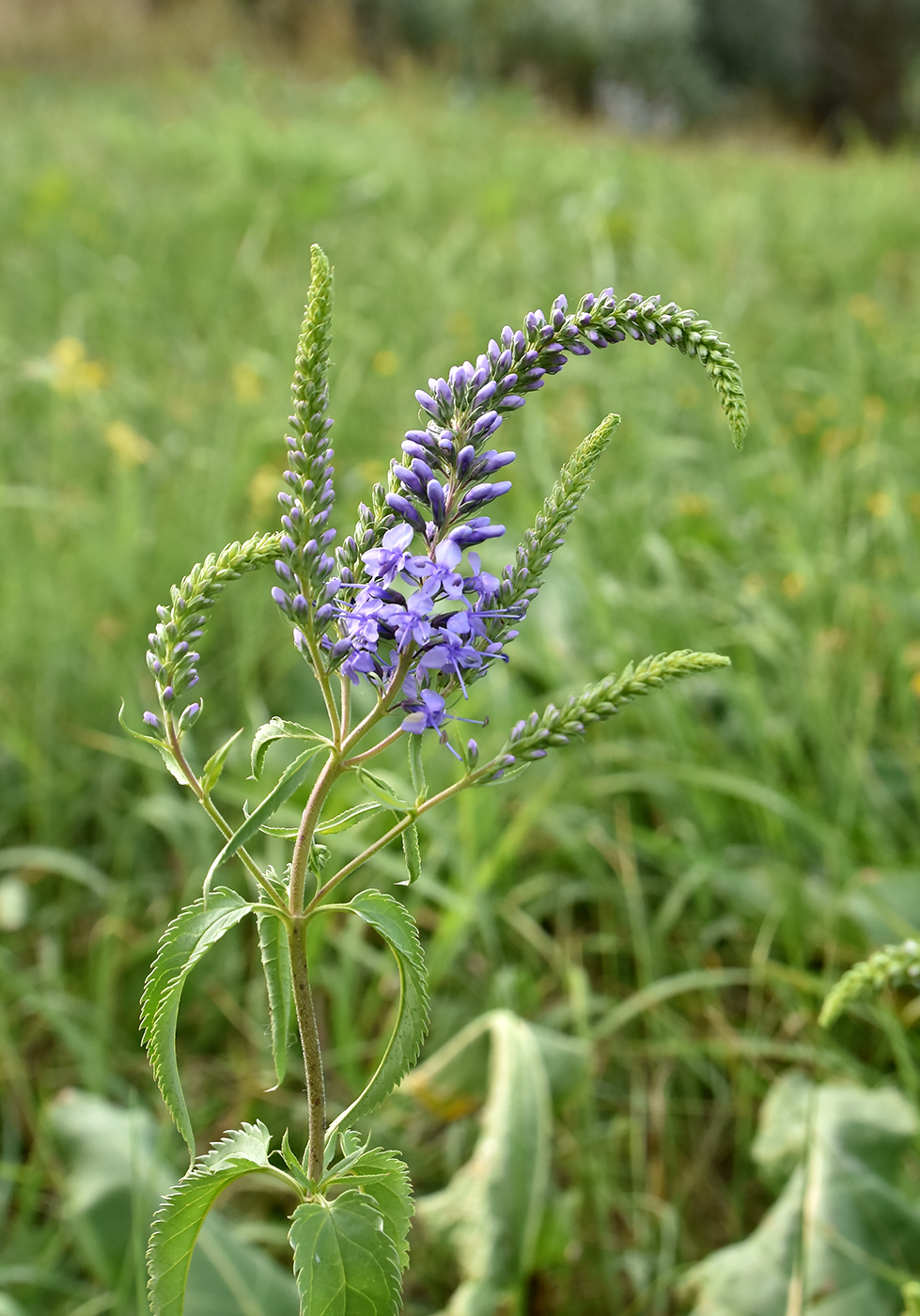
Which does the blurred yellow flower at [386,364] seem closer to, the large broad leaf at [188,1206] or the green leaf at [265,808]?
the green leaf at [265,808]

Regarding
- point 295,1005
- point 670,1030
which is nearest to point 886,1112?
point 670,1030

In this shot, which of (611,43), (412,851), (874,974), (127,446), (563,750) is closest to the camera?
(412,851)

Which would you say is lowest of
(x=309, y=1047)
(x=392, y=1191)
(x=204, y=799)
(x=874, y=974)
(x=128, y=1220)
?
(x=128, y=1220)

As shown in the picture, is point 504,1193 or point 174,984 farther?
point 504,1193

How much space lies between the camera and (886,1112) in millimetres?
1977

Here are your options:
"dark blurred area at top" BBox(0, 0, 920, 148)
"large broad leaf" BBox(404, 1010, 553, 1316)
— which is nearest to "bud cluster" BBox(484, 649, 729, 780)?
"large broad leaf" BBox(404, 1010, 553, 1316)

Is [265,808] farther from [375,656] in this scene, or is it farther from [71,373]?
[71,373]

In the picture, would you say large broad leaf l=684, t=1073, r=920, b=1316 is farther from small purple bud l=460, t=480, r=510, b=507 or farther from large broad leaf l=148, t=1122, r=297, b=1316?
small purple bud l=460, t=480, r=510, b=507

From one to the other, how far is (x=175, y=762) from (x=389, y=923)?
0.24m

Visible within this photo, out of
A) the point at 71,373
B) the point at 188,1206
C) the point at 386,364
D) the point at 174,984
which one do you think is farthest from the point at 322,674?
the point at 386,364

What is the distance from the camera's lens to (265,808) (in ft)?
3.15

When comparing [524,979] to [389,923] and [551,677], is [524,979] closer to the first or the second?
[551,677]

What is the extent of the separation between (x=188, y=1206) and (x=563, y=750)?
1.92 meters

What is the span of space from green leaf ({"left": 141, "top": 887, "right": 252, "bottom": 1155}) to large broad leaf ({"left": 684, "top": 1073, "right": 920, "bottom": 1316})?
1053mm
